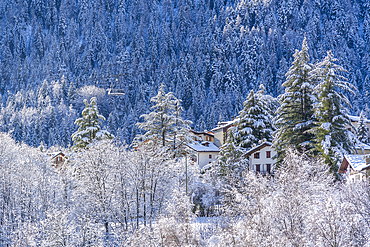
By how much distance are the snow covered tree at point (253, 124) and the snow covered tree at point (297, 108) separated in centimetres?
1000

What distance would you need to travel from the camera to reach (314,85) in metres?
41.2

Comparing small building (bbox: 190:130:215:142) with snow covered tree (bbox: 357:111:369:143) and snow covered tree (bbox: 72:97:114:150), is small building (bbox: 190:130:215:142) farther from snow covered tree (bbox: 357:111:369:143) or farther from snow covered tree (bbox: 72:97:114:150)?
snow covered tree (bbox: 72:97:114:150)

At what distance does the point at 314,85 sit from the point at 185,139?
1520 cm

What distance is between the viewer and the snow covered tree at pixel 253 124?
171 feet

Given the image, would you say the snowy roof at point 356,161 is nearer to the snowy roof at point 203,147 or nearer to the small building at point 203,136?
the snowy roof at point 203,147

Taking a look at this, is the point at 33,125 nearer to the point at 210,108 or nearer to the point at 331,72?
the point at 210,108

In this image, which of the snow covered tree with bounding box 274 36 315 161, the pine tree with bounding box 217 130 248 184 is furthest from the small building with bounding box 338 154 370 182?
the pine tree with bounding box 217 130 248 184

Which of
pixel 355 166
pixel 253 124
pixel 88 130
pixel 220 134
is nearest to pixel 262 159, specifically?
pixel 253 124

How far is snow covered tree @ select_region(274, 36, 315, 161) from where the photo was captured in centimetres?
4012

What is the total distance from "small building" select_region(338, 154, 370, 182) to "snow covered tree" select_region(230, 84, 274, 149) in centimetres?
1465

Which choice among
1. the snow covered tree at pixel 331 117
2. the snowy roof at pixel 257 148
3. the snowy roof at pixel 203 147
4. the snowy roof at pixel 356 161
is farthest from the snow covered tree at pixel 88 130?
the snowy roof at pixel 203 147

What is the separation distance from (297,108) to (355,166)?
8.66m

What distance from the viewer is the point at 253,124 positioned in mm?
52531

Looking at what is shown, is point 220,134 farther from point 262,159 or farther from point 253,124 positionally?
point 253,124
